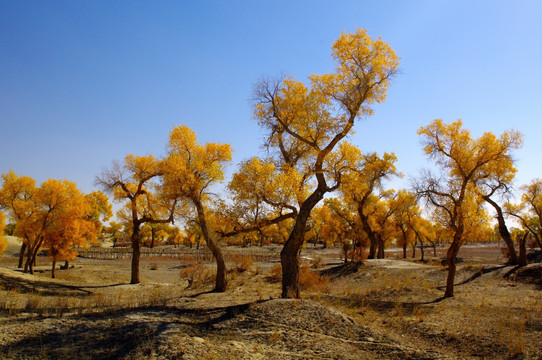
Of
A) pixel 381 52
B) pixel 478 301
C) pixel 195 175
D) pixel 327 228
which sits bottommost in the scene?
pixel 478 301

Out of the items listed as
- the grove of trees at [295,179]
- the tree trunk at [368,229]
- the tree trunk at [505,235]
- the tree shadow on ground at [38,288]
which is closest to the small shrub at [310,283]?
the grove of trees at [295,179]

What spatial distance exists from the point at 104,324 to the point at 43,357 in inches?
82.7

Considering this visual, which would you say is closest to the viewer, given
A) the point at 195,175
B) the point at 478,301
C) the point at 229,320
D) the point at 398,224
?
the point at 229,320

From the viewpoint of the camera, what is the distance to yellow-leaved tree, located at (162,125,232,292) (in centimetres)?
1591

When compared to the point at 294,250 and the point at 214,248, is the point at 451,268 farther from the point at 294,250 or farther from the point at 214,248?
the point at 214,248

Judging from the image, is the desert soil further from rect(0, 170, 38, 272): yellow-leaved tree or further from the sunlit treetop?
rect(0, 170, 38, 272): yellow-leaved tree

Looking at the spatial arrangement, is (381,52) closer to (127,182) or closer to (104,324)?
(104,324)

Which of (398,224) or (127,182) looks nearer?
(127,182)

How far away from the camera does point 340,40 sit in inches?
512

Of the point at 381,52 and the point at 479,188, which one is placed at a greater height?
the point at 381,52

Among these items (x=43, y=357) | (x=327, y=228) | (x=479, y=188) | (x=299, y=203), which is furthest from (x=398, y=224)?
(x=43, y=357)

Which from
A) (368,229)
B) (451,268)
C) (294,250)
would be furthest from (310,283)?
(368,229)

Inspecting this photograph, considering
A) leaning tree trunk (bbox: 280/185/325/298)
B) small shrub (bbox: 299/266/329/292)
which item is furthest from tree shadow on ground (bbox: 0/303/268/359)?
small shrub (bbox: 299/266/329/292)

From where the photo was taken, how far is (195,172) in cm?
1683
